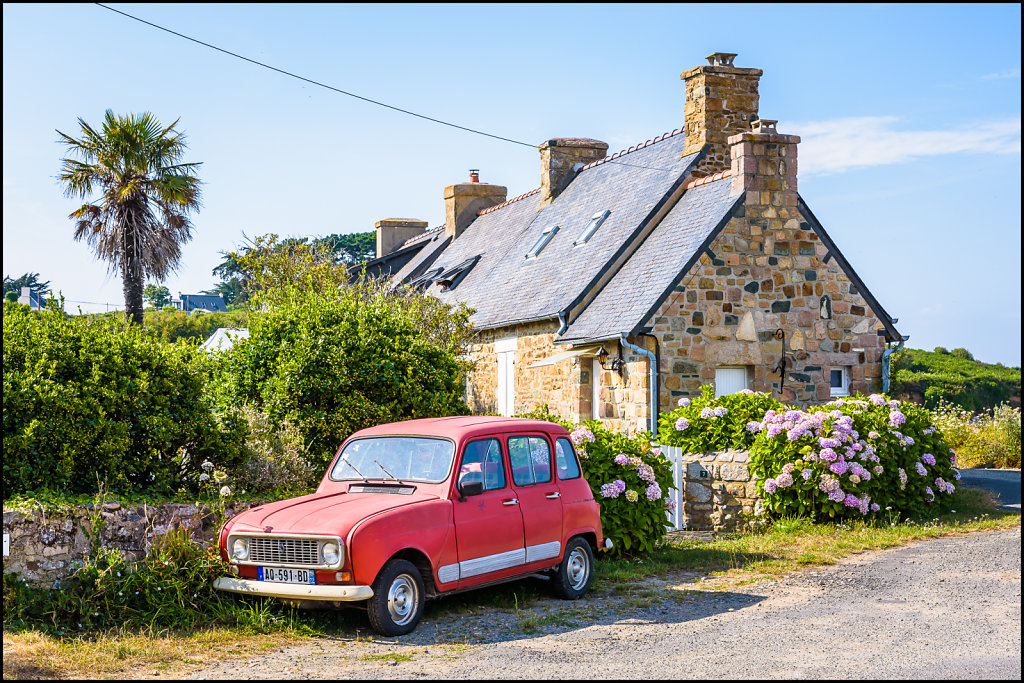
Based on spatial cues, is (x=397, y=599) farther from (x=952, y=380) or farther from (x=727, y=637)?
(x=952, y=380)

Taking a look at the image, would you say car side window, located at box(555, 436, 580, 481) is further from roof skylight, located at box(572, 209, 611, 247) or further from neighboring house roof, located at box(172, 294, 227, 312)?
neighboring house roof, located at box(172, 294, 227, 312)

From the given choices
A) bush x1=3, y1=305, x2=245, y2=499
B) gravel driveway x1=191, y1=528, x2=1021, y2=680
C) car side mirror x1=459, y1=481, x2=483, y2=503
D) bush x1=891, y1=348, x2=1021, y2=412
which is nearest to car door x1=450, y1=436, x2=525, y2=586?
car side mirror x1=459, y1=481, x2=483, y2=503

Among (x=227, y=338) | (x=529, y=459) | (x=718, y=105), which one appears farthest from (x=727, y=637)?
(x=227, y=338)

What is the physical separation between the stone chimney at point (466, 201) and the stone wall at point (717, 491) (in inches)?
738

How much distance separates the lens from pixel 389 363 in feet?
40.2

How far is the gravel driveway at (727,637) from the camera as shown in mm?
6535

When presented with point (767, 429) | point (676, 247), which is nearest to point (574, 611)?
point (767, 429)

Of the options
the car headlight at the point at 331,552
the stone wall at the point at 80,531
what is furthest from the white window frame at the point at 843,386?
the car headlight at the point at 331,552

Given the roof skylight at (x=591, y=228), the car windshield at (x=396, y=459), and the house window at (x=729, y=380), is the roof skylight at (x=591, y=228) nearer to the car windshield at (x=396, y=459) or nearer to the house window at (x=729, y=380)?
the house window at (x=729, y=380)

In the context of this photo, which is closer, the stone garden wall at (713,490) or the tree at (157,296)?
the stone garden wall at (713,490)

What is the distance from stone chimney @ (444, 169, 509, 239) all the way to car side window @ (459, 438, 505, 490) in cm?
2283

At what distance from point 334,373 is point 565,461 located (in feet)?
12.4

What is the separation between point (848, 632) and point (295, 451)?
6374 millimetres

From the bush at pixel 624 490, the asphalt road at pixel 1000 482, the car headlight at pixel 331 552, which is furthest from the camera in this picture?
the asphalt road at pixel 1000 482
